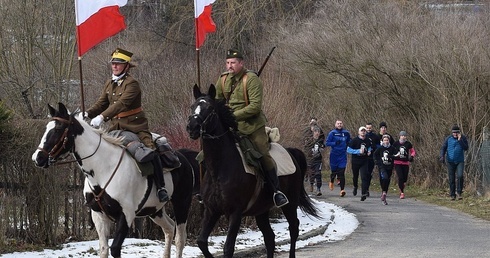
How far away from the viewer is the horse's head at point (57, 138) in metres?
11.7

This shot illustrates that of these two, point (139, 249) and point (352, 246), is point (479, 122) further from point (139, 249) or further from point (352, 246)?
point (139, 249)

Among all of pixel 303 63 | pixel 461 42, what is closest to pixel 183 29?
pixel 303 63

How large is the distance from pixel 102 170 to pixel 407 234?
25.3 feet

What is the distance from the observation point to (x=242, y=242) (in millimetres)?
16375

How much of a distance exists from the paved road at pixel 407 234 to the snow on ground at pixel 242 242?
1.04ft

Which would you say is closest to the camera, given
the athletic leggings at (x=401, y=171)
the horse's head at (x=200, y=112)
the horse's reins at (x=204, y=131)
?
the horse's head at (x=200, y=112)

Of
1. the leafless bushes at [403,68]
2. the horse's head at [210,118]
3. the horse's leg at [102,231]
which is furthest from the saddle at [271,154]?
the leafless bushes at [403,68]

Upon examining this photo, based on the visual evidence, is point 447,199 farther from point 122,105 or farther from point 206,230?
point 206,230

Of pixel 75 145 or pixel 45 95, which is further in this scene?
pixel 45 95

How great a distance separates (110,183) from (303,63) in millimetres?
24364

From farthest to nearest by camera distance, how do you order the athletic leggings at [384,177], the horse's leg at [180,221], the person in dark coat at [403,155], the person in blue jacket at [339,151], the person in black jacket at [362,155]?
the person in blue jacket at [339,151], the person in black jacket at [362,155], the person in dark coat at [403,155], the athletic leggings at [384,177], the horse's leg at [180,221]

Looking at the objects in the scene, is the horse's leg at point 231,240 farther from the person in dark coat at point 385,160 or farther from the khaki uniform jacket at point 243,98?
the person in dark coat at point 385,160

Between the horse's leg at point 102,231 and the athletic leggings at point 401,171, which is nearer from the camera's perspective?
the horse's leg at point 102,231

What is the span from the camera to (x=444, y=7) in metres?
37.5
